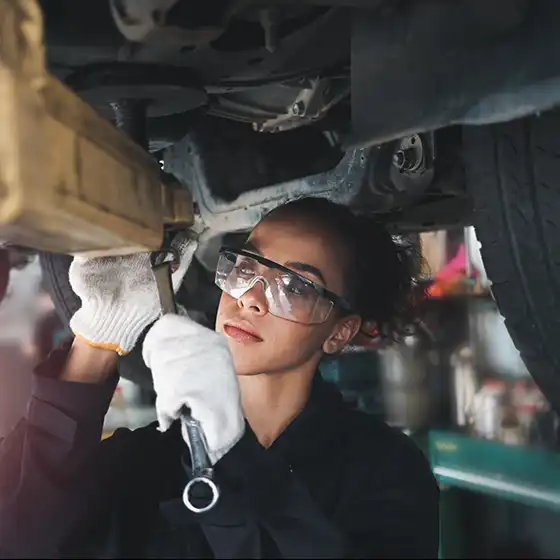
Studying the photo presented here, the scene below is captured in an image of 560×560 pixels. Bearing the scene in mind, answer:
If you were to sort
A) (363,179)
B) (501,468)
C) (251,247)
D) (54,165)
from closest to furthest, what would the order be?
(54,165) → (251,247) → (363,179) → (501,468)

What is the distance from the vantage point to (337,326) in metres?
0.57

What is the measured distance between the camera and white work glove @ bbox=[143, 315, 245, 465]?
0.49 m

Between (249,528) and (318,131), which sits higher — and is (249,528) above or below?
below

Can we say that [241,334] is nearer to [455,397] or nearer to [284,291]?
[284,291]

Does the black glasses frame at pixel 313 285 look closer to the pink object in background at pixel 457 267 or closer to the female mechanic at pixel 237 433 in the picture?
the female mechanic at pixel 237 433

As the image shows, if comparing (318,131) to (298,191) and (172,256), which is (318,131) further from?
(172,256)

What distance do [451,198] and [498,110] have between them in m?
0.44

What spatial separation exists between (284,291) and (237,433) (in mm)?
109

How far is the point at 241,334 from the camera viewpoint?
1.74 ft

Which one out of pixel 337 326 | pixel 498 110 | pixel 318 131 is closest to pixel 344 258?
pixel 337 326

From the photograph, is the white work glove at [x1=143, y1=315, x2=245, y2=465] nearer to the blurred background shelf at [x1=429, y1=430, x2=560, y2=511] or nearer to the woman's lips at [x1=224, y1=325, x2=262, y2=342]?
the woman's lips at [x1=224, y1=325, x2=262, y2=342]

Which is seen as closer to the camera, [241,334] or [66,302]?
[241,334]

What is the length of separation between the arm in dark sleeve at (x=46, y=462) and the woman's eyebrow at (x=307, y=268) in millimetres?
160

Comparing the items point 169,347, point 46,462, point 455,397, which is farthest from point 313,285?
point 455,397
